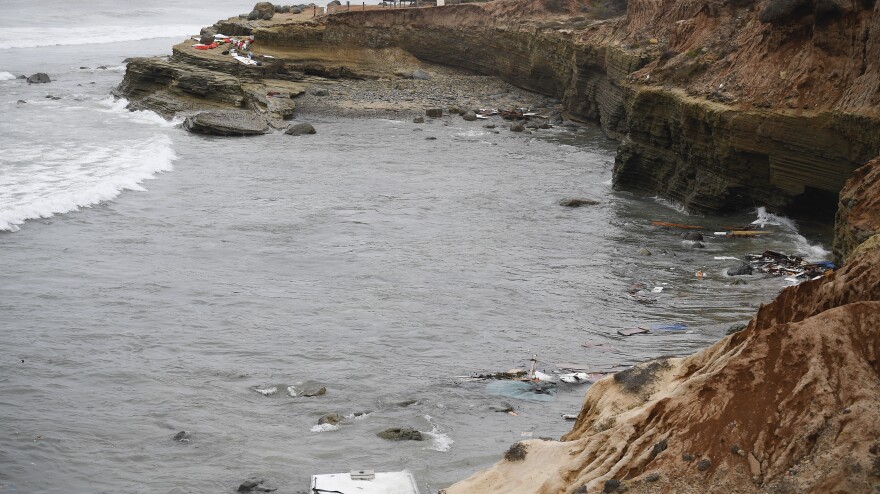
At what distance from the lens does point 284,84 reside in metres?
42.5

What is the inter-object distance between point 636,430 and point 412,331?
25.9 feet

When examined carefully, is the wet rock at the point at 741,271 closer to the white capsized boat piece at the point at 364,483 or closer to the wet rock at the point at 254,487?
the white capsized boat piece at the point at 364,483

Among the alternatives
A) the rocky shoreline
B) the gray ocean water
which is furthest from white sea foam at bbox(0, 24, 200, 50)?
the gray ocean water

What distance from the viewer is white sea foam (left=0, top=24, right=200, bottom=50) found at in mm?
65375

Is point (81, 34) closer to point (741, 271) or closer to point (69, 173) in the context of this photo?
point (69, 173)

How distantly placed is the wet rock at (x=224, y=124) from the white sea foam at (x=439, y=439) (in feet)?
79.4

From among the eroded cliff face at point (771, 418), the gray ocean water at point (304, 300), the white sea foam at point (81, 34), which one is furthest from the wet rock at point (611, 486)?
the white sea foam at point (81, 34)

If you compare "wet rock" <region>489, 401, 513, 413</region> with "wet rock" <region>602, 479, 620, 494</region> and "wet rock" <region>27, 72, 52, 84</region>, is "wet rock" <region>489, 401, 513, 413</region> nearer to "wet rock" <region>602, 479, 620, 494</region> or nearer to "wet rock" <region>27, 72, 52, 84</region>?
"wet rock" <region>602, 479, 620, 494</region>

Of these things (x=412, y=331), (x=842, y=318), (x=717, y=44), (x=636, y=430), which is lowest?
(x=412, y=331)

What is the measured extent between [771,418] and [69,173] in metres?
22.8

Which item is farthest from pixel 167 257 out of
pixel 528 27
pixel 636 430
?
pixel 528 27

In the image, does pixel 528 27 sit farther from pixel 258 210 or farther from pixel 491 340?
pixel 491 340

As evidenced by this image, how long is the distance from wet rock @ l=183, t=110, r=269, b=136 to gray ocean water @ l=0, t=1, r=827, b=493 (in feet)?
8.61

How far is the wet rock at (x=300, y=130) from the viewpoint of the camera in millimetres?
34513
